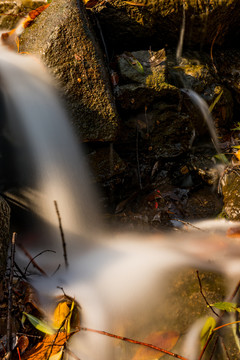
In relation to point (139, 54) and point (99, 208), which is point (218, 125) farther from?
point (99, 208)

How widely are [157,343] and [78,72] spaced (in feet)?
8.13

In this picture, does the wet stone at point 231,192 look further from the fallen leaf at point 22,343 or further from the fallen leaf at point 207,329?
the fallen leaf at point 22,343

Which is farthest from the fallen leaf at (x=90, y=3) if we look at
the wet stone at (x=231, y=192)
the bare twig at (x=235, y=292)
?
the bare twig at (x=235, y=292)

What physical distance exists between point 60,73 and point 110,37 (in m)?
1.14

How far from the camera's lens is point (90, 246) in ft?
8.81

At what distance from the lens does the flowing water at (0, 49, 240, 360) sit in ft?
6.00

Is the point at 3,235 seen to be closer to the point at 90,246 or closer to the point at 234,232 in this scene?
the point at 90,246

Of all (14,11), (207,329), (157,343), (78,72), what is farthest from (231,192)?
(14,11)

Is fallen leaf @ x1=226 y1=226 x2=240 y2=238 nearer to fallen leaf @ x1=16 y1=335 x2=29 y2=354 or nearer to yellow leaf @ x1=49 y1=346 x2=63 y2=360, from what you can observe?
yellow leaf @ x1=49 y1=346 x2=63 y2=360

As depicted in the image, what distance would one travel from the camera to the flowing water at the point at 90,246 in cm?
183

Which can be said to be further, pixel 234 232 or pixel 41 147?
pixel 41 147

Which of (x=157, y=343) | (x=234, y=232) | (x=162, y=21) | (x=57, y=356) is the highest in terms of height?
(x=162, y=21)

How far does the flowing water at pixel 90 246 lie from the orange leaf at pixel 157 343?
39 millimetres

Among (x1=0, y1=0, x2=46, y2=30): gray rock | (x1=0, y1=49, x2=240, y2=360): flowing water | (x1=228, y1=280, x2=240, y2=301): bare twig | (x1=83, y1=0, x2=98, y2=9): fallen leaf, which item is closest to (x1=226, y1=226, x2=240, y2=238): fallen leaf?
(x1=0, y1=49, x2=240, y2=360): flowing water
